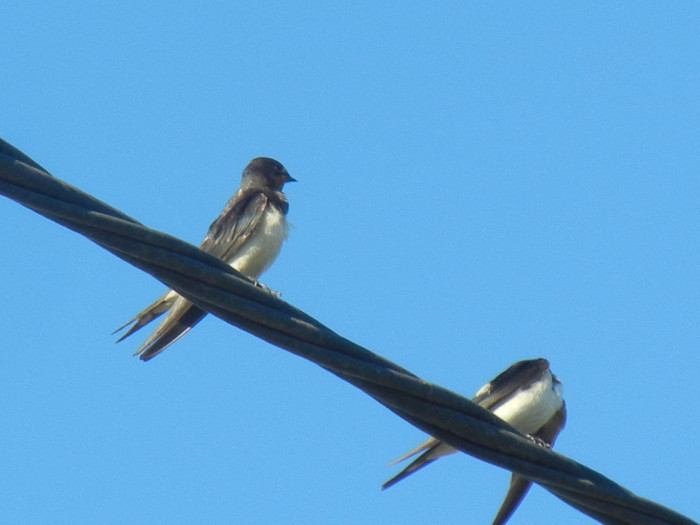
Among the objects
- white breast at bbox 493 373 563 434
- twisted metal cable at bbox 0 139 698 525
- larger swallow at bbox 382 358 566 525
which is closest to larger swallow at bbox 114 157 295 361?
larger swallow at bbox 382 358 566 525

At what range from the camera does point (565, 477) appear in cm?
307

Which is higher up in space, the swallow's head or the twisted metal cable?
the swallow's head

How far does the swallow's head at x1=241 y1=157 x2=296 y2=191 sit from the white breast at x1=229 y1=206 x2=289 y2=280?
0.73 m

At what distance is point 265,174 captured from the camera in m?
7.62

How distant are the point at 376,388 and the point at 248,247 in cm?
384

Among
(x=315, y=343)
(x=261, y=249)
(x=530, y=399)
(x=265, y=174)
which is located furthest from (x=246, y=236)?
(x=315, y=343)

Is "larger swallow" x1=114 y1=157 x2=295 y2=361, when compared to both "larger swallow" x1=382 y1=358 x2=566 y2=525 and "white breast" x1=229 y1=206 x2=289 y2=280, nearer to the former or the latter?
"white breast" x1=229 y1=206 x2=289 y2=280

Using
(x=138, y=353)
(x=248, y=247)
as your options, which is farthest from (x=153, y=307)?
(x=138, y=353)

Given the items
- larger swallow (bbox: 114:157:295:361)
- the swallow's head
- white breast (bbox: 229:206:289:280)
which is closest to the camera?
larger swallow (bbox: 114:157:295:361)

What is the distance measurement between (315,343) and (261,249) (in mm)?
3822

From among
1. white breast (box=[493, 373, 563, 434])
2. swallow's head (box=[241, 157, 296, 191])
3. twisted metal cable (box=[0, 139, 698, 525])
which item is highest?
swallow's head (box=[241, 157, 296, 191])

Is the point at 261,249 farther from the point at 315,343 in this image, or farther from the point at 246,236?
the point at 315,343

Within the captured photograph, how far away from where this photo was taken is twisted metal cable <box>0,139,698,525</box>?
274cm

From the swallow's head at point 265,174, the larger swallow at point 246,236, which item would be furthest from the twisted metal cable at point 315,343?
the swallow's head at point 265,174
